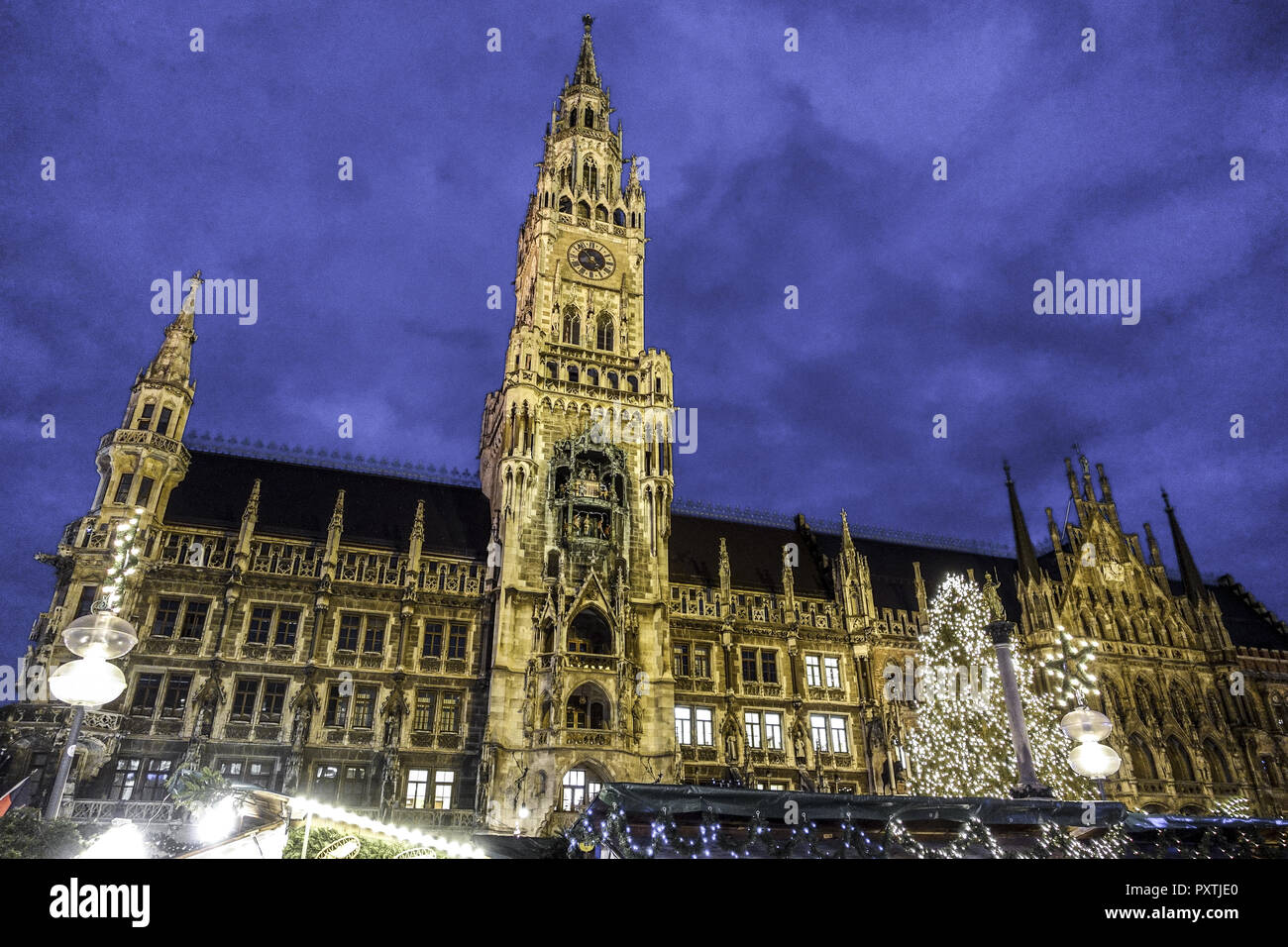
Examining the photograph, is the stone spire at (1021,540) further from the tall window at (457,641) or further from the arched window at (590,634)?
the tall window at (457,641)

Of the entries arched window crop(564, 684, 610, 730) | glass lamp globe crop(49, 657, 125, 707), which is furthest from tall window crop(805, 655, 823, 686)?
glass lamp globe crop(49, 657, 125, 707)

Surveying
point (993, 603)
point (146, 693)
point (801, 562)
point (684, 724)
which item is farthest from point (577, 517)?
point (993, 603)

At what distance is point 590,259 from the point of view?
5050 centimetres

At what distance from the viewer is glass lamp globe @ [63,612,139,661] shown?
1385 centimetres

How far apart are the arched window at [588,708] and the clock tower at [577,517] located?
93mm

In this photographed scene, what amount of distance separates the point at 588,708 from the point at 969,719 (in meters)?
21.2

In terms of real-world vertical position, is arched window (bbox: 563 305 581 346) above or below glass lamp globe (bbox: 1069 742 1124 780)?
above

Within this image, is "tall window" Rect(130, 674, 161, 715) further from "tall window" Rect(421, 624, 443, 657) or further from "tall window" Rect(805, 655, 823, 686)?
"tall window" Rect(805, 655, 823, 686)

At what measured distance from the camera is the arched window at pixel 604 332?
4853 centimetres

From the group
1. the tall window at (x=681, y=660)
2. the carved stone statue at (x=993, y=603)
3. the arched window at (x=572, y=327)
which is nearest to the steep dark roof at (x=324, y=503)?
the arched window at (x=572, y=327)

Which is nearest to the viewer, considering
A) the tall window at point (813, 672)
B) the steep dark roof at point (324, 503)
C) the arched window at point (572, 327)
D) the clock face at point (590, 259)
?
the steep dark roof at point (324, 503)

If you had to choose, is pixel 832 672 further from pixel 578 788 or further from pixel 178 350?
pixel 178 350

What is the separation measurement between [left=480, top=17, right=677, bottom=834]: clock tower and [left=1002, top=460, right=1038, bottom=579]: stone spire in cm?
2612
